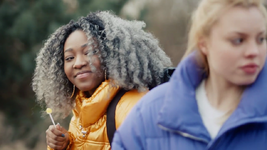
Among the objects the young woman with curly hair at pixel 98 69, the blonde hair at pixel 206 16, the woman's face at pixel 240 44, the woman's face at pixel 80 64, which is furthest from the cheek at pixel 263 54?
the woman's face at pixel 80 64

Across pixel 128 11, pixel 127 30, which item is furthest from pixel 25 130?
pixel 127 30

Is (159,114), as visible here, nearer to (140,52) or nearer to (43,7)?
(140,52)

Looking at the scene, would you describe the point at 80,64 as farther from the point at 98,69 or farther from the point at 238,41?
the point at 238,41

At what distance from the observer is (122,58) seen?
80.4 inches

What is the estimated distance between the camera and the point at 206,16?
122cm

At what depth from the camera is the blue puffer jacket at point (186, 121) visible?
116 centimetres

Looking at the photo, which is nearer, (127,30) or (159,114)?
(159,114)

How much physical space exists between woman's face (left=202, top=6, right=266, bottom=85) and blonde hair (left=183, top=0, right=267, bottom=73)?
0.6 inches

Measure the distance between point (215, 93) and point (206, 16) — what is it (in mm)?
273

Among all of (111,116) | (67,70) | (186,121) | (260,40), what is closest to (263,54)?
(260,40)

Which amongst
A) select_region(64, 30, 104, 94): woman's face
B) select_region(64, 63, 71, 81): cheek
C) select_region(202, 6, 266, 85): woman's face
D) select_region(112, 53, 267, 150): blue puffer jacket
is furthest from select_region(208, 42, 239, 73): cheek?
select_region(64, 63, 71, 81): cheek

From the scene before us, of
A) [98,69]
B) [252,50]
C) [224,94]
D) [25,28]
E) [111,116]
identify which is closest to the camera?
[252,50]

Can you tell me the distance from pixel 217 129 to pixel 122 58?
0.93m

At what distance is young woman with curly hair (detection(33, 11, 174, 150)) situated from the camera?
6.42ft
